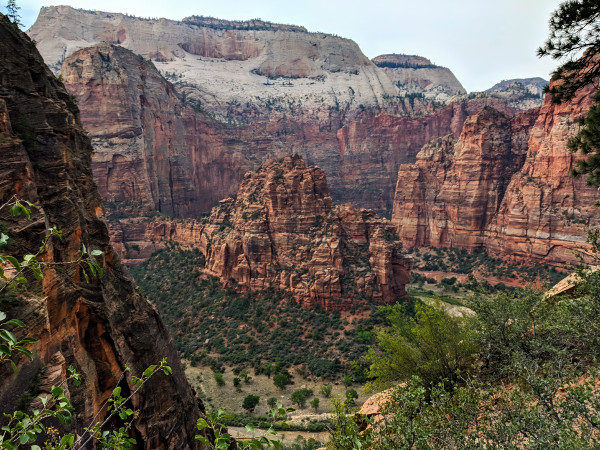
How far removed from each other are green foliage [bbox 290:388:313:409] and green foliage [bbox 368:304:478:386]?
17027 mm

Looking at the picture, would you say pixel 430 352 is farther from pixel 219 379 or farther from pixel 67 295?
pixel 219 379

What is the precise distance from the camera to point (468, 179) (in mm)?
71875

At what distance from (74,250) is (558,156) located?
68.7 metres

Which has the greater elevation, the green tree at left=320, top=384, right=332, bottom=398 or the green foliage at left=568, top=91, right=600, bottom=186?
the green foliage at left=568, top=91, right=600, bottom=186

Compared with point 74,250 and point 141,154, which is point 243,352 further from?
point 141,154

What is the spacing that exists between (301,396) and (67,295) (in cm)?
2633

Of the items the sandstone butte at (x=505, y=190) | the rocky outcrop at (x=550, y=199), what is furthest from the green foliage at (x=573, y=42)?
the rocky outcrop at (x=550, y=199)

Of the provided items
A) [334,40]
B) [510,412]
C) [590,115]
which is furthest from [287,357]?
[334,40]

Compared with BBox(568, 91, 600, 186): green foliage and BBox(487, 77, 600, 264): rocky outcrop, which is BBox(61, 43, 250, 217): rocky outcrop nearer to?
BBox(568, 91, 600, 186): green foliage

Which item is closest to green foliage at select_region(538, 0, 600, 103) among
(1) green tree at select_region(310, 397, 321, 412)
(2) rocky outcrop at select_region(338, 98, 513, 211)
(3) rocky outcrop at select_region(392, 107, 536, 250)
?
(1) green tree at select_region(310, 397, 321, 412)

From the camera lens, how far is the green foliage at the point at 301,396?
103 feet

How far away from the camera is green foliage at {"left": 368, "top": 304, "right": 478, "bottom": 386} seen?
15.2 meters

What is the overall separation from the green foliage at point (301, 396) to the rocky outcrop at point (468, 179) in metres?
53.4

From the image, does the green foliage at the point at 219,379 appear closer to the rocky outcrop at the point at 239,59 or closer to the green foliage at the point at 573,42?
the green foliage at the point at 573,42
